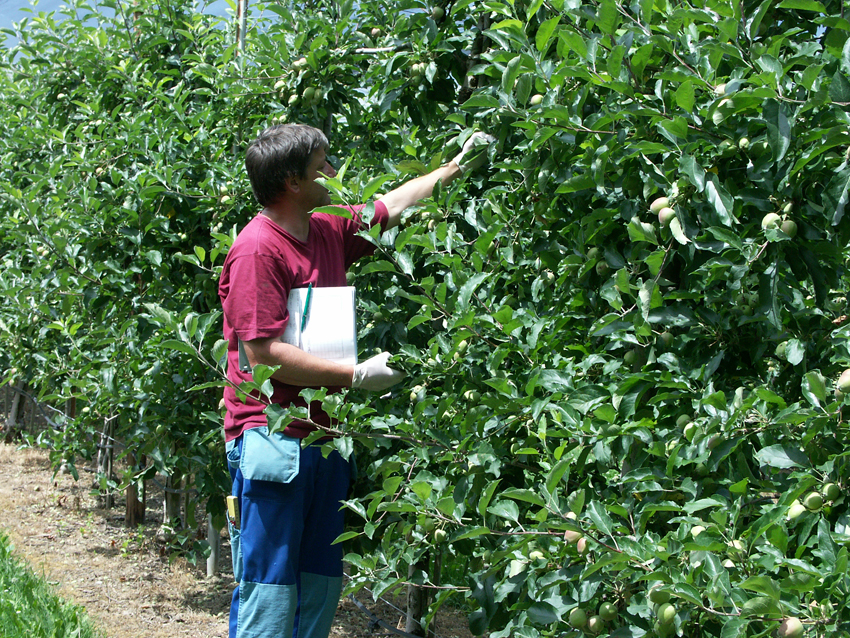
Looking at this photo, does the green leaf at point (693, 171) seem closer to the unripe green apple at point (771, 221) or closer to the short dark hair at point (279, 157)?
the unripe green apple at point (771, 221)

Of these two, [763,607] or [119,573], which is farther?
[119,573]

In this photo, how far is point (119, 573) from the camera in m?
3.90

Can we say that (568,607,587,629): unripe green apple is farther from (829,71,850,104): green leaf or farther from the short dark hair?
the short dark hair

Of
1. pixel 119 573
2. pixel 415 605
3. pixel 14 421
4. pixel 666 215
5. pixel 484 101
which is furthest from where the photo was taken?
pixel 14 421

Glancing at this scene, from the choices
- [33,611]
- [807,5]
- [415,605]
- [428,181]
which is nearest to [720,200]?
[807,5]

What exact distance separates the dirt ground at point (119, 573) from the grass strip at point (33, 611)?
0.53 ft

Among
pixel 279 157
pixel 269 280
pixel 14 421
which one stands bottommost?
pixel 14 421

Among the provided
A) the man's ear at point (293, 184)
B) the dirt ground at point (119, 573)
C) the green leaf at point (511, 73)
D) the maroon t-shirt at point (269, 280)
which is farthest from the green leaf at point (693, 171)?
the dirt ground at point (119, 573)

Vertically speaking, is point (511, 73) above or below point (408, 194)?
above

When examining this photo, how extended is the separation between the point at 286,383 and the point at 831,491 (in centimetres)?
132

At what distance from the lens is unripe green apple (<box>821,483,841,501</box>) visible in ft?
3.71

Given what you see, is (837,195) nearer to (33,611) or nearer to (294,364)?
(294,364)

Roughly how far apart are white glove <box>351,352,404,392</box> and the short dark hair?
546 mm

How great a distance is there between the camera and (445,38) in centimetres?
228
